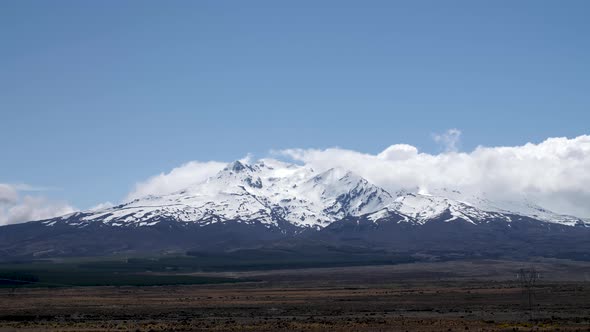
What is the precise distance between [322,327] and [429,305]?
29691 millimetres

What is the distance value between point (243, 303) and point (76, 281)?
8284cm

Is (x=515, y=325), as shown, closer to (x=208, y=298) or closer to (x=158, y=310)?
(x=158, y=310)

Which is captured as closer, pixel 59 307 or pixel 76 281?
pixel 59 307

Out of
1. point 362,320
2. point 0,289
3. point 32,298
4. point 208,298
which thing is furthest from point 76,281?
point 362,320

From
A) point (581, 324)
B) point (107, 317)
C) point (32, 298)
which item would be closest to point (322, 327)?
point (581, 324)

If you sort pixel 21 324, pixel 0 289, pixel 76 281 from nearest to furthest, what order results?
pixel 21 324 < pixel 0 289 < pixel 76 281

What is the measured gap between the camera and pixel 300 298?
106688 mm

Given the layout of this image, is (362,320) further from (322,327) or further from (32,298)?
(32,298)

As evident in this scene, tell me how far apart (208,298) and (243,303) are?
13.0 m

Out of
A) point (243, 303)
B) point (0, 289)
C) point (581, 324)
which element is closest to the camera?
point (581, 324)

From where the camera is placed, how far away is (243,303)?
98500mm

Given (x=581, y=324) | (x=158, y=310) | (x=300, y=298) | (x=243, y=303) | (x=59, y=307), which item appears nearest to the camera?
(x=581, y=324)

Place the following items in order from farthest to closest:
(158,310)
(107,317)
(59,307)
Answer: (59,307), (158,310), (107,317)

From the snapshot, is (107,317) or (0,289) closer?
(107,317)
